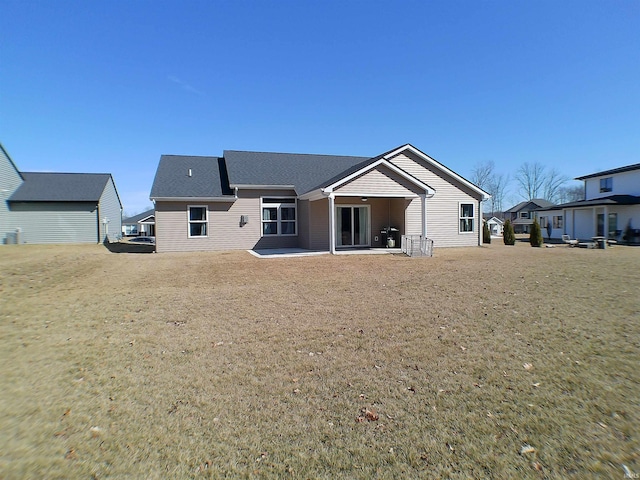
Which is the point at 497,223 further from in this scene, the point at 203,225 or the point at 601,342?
the point at 601,342

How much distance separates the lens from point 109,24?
37.2 ft

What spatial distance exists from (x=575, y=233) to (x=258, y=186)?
93.0 feet

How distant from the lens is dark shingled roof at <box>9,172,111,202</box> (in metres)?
25.3

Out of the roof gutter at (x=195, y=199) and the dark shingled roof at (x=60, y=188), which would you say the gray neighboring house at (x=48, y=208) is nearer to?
the dark shingled roof at (x=60, y=188)

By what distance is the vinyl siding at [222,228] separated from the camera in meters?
→ 17.0

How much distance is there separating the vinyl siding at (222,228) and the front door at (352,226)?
2.86 m

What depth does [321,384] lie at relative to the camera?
11.6 feet

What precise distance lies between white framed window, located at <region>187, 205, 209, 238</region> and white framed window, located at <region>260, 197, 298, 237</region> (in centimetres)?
306

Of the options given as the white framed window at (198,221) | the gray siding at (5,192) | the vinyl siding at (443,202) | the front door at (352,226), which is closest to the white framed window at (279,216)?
the front door at (352,226)

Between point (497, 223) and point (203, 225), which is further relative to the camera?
point (497, 223)

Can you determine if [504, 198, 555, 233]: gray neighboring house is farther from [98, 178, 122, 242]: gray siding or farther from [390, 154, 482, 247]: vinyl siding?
[98, 178, 122, 242]: gray siding

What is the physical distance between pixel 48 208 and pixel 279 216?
2024cm

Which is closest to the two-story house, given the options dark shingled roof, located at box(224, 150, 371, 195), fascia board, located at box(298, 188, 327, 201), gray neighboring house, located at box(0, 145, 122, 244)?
dark shingled roof, located at box(224, 150, 371, 195)

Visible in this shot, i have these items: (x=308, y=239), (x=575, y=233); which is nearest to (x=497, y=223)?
(x=575, y=233)
